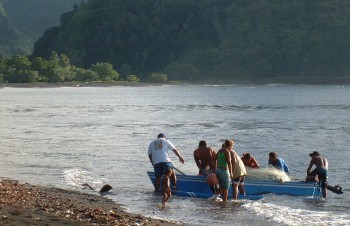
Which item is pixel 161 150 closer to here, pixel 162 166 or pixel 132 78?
pixel 162 166

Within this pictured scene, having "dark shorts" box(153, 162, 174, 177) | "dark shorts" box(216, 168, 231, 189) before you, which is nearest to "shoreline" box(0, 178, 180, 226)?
"dark shorts" box(153, 162, 174, 177)

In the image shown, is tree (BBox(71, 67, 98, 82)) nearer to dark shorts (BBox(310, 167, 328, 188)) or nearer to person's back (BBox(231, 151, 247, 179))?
dark shorts (BBox(310, 167, 328, 188))

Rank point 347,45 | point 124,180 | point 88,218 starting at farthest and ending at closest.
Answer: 1. point 347,45
2. point 124,180
3. point 88,218

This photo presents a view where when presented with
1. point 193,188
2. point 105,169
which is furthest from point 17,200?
point 105,169

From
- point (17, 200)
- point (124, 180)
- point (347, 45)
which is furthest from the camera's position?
point (347, 45)

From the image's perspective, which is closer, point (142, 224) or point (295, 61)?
point (142, 224)

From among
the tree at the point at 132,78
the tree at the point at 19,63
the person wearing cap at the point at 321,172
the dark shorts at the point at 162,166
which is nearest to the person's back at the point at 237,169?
the dark shorts at the point at 162,166

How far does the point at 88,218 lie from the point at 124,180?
35.4ft

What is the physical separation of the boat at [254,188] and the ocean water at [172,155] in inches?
11.8

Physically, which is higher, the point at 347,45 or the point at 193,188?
the point at 347,45

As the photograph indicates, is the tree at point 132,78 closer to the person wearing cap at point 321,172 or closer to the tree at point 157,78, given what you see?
the tree at point 157,78

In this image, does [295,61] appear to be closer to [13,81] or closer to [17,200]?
[13,81]

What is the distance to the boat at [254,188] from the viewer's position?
72.1ft

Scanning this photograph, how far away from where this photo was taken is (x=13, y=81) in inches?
6117
